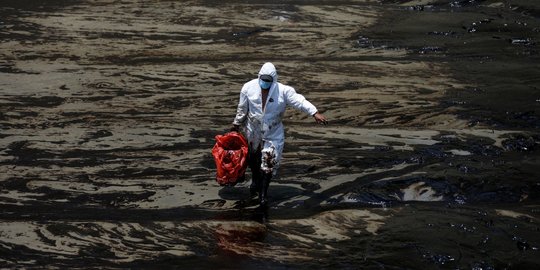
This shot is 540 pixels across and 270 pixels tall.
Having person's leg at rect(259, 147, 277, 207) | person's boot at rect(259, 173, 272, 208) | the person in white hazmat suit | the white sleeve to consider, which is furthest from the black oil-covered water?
the white sleeve

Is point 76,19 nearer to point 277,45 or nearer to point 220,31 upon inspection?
point 220,31

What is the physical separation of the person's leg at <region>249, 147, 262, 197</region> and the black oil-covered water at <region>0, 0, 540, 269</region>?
0.15 metres

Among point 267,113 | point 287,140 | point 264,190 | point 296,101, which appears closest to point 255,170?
point 264,190

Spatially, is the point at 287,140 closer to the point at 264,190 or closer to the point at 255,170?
the point at 255,170

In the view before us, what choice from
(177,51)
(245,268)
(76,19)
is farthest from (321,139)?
(76,19)

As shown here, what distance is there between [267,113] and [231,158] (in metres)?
0.59

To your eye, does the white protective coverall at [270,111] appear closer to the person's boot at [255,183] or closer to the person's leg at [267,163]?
the person's leg at [267,163]

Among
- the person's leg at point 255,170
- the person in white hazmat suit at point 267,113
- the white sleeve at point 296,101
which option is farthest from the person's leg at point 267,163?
the white sleeve at point 296,101

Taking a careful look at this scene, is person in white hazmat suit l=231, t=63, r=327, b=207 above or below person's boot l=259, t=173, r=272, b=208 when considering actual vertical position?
above

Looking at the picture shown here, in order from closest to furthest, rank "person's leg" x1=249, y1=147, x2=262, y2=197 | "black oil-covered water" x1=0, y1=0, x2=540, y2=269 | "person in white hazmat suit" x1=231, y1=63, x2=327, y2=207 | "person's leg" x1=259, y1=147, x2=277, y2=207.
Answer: "black oil-covered water" x1=0, y1=0, x2=540, y2=269
"person in white hazmat suit" x1=231, y1=63, x2=327, y2=207
"person's leg" x1=259, y1=147, x2=277, y2=207
"person's leg" x1=249, y1=147, x2=262, y2=197

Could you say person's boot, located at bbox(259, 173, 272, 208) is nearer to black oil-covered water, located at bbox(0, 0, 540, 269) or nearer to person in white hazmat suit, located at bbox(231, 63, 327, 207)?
person in white hazmat suit, located at bbox(231, 63, 327, 207)

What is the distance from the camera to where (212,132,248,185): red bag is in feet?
32.9

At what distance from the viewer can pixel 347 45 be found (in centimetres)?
2023

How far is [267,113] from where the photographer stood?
994 cm
